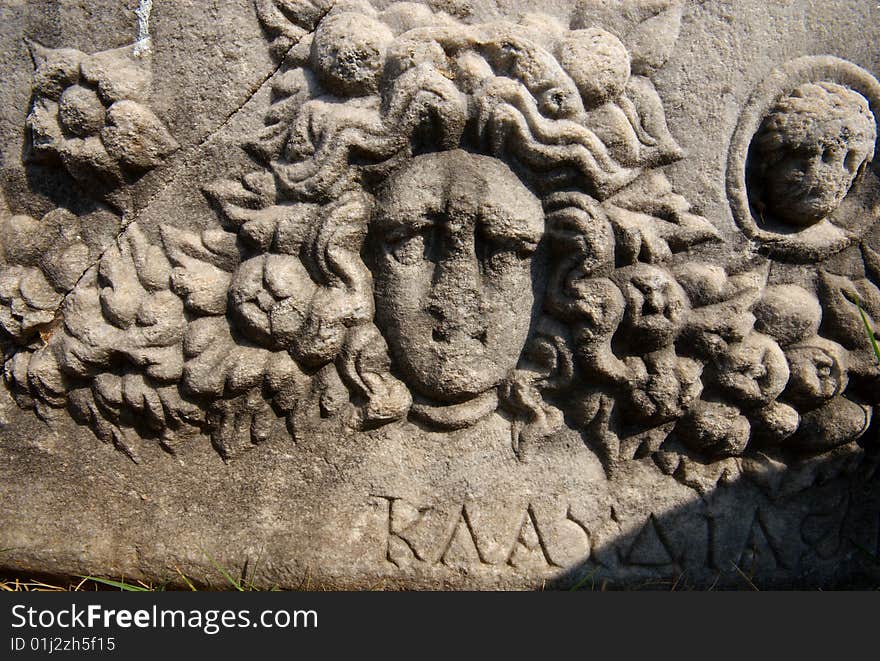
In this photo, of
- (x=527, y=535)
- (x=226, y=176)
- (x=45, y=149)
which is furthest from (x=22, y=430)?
(x=527, y=535)

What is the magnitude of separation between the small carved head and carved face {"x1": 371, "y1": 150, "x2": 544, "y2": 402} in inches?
25.5

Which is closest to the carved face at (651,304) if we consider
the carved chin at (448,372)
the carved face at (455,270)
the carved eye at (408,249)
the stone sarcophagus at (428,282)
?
the stone sarcophagus at (428,282)

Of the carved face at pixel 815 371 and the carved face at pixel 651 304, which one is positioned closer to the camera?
the carved face at pixel 651 304

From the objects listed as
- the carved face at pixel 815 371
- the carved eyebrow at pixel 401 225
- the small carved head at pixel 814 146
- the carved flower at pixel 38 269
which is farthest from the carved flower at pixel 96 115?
the carved face at pixel 815 371

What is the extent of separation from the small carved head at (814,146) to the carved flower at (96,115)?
1550 mm

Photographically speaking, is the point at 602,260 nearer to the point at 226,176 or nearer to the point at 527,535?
the point at 527,535

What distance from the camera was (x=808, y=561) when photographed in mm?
1961

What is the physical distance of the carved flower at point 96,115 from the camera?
5.42 ft

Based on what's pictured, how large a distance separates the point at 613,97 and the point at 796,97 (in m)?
0.51

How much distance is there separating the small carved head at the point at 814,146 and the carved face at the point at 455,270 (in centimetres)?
65

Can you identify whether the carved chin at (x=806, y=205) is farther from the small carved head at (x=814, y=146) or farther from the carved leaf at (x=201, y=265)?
the carved leaf at (x=201, y=265)

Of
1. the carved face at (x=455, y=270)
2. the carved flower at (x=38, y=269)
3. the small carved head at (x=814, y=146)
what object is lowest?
the carved flower at (x=38, y=269)

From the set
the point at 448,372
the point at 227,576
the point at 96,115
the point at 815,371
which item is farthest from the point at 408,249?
the point at 815,371

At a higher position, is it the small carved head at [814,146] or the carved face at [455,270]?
the small carved head at [814,146]
